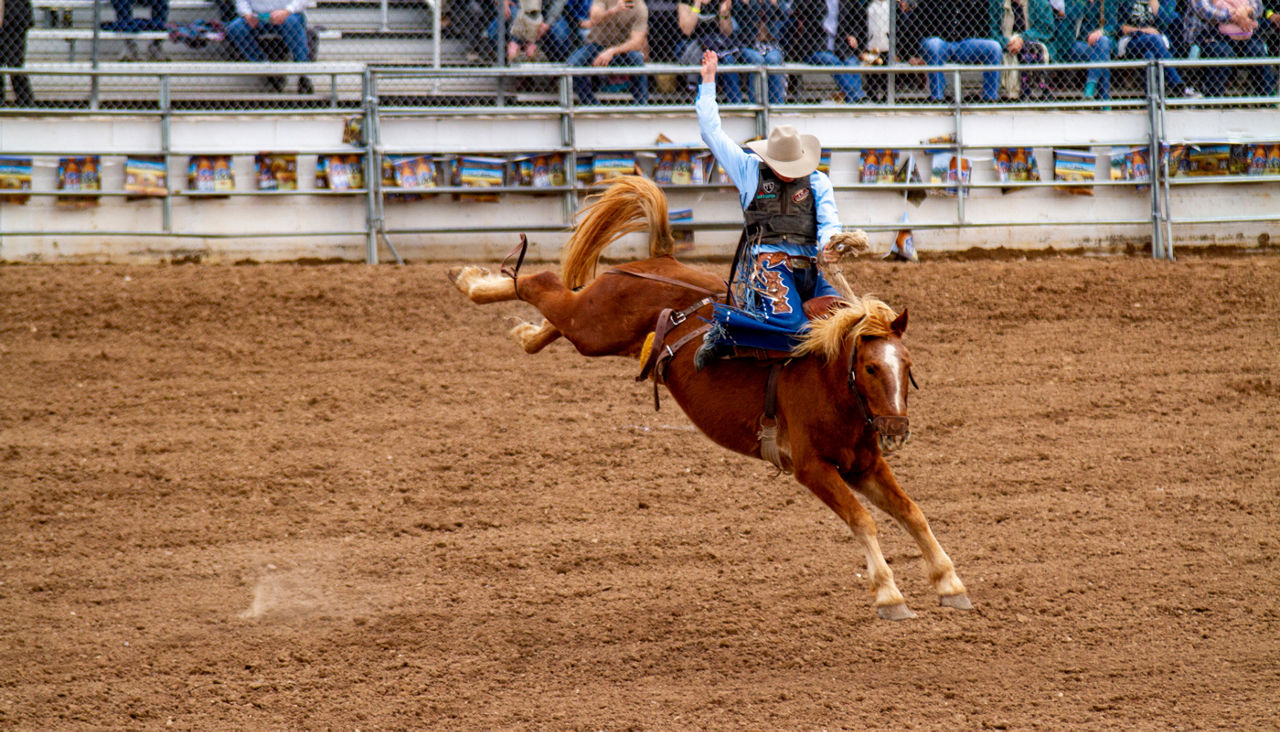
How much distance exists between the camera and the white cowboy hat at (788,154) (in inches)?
216

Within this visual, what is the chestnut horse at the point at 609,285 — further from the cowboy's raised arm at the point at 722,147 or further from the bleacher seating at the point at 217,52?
the bleacher seating at the point at 217,52

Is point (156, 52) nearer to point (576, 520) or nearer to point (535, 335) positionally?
point (535, 335)

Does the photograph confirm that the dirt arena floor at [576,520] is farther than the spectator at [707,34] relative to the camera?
No

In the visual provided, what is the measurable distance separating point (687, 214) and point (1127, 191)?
4.56m

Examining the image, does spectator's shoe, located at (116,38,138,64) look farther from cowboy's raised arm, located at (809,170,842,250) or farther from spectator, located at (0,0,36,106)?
cowboy's raised arm, located at (809,170,842,250)

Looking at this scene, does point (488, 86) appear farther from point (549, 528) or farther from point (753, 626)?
point (753, 626)

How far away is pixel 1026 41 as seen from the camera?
11.7 m

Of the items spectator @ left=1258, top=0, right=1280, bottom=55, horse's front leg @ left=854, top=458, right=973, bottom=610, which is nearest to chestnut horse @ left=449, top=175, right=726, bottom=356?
horse's front leg @ left=854, top=458, right=973, bottom=610

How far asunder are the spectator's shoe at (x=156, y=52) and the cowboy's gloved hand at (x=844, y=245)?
8.89 metres

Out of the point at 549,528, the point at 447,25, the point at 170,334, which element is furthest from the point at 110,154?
the point at 549,528

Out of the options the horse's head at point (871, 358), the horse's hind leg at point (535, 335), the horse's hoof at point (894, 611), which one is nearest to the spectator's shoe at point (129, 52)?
the horse's hind leg at point (535, 335)

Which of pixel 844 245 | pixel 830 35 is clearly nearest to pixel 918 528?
pixel 844 245

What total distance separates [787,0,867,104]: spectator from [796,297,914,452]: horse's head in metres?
6.84

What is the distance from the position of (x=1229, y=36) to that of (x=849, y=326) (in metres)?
8.80
